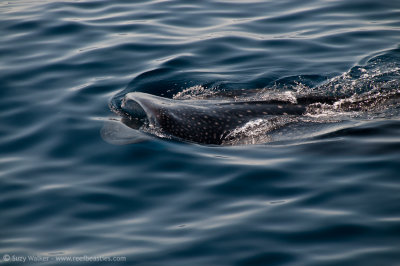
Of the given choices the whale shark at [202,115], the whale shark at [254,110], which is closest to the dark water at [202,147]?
the whale shark at [254,110]

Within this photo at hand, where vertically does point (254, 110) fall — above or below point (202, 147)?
above

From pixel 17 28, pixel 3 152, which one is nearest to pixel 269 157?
pixel 3 152

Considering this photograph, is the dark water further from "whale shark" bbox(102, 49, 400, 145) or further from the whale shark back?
the whale shark back

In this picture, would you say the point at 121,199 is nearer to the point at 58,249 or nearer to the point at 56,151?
the point at 58,249

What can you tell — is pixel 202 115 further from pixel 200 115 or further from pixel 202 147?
pixel 202 147

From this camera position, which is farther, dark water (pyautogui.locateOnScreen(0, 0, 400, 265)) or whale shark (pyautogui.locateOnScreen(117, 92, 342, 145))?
whale shark (pyautogui.locateOnScreen(117, 92, 342, 145))

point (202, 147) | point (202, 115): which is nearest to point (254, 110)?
point (202, 115)

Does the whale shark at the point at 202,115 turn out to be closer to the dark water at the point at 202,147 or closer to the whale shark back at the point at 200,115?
the whale shark back at the point at 200,115

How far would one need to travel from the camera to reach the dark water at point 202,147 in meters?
5.04

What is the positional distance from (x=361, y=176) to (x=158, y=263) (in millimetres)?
2571

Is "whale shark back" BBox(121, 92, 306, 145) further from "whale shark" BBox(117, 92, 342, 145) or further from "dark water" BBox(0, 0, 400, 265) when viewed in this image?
"dark water" BBox(0, 0, 400, 265)

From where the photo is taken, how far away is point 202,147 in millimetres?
6965

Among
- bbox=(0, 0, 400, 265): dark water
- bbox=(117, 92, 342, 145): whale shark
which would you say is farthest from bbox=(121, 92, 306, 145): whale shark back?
bbox=(0, 0, 400, 265): dark water

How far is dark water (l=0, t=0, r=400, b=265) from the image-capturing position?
5.04 metres
